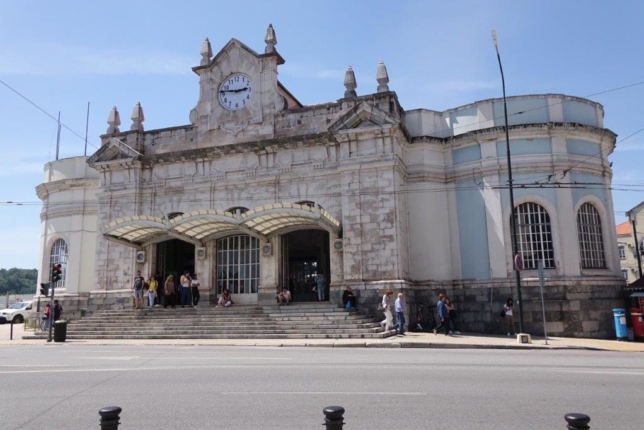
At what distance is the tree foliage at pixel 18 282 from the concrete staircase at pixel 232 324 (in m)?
94.3

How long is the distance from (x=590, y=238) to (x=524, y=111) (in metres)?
5.92

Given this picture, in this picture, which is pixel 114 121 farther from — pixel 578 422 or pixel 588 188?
pixel 578 422

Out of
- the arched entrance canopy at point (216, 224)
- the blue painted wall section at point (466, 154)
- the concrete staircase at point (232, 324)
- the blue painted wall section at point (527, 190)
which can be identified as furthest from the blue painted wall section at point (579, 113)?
the concrete staircase at point (232, 324)

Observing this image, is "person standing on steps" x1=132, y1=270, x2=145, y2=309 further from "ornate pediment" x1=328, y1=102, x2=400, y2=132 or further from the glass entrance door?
"ornate pediment" x1=328, y1=102, x2=400, y2=132

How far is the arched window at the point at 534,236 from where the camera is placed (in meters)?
21.7

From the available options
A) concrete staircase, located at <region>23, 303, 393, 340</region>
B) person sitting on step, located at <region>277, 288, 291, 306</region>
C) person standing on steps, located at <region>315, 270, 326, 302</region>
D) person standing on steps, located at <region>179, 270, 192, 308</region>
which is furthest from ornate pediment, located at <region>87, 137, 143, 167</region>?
person standing on steps, located at <region>315, 270, 326, 302</region>

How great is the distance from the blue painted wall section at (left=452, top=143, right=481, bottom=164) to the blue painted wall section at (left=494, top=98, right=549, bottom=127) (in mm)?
1324

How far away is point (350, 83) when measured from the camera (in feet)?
79.0

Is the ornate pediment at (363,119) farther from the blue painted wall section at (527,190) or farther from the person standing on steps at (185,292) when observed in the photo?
the person standing on steps at (185,292)

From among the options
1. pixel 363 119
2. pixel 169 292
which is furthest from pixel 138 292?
pixel 363 119

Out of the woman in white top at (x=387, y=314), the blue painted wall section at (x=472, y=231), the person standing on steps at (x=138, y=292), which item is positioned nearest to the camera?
the woman in white top at (x=387, y=314)

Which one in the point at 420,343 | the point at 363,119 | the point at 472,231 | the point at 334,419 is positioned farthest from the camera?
the point at 472,231

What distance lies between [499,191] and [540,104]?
4.14 metres

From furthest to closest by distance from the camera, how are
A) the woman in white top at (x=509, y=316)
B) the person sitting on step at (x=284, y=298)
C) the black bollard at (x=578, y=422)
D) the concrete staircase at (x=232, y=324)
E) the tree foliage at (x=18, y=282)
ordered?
the tree foliage at (x=18, y=282), the person sitting on step at (x=284, y=298), the woman in white top at (x=509, y=316), the concrete staircase at (x=232, y=324), the black bollard at (x=578, y=422)
